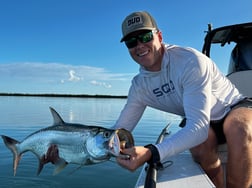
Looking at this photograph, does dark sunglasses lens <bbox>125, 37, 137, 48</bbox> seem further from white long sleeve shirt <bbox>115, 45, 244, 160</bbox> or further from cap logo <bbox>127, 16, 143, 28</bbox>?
white long sleeve shirt <bbox>115, 45, 244, 160</bbox>

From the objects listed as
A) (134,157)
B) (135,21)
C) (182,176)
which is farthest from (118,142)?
(135,21)

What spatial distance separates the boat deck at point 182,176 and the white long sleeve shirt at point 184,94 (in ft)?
0.93

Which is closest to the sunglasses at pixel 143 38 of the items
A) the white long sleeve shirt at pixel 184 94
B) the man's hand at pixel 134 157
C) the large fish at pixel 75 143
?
the white long sleeve shirt at pixel 184 94

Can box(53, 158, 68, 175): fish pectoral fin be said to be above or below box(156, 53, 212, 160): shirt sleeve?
below

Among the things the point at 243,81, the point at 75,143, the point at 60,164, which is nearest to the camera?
the point at 75,143

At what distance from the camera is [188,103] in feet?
9.00

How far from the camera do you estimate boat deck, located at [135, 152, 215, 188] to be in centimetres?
265

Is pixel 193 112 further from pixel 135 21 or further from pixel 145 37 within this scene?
pixel 135 21

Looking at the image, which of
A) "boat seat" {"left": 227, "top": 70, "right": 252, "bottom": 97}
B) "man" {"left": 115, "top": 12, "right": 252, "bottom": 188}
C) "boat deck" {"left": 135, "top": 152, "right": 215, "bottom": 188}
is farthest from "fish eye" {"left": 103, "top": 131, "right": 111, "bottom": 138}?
"boat seat" {"left": 227, "top": 70, "right": 252, "bottom": 97}

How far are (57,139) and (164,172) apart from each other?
105 cm

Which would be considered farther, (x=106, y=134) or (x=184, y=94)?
(x=184, y=94)

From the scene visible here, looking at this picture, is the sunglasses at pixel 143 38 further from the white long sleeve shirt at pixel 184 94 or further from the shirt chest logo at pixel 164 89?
the shirt chest logo at pixel 164 89

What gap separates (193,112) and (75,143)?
1.04 metres

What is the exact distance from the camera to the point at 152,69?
3.21 metres
